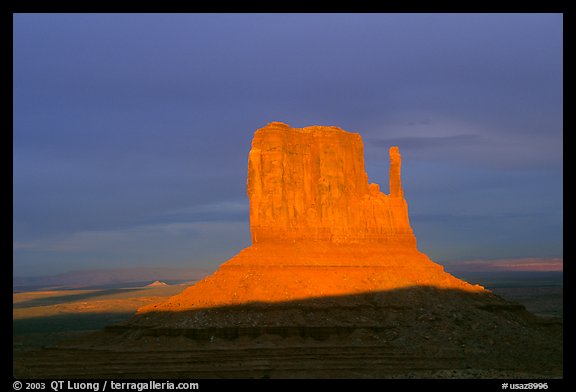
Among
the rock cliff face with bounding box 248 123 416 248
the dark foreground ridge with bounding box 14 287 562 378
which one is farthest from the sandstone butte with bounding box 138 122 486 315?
the dark foreground ridge with bounding box 14 287 562 378

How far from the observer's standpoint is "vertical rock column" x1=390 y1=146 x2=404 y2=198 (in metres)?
119

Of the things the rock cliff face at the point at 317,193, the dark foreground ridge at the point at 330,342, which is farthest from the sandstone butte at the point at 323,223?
the dark foreground ridge at the point at 330,342

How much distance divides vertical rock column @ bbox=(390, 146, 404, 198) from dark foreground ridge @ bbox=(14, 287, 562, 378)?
1693 centimetres

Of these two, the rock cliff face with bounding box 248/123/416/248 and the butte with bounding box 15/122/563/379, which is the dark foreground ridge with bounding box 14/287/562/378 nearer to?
the butte with bounding box 15/122/563/379

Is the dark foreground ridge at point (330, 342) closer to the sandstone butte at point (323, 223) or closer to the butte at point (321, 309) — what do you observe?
the butte at point (321, 309)

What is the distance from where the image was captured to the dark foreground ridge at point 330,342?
8769 cm

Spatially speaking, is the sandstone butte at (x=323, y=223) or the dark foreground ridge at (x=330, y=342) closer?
the dark foreground ridge at (x=330, y=342)

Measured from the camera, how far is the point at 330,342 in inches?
3755

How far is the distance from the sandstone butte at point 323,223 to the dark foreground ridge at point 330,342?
4.17 metres

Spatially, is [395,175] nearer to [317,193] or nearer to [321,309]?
[317,193]

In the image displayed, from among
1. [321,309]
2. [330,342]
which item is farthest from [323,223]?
[330,342]

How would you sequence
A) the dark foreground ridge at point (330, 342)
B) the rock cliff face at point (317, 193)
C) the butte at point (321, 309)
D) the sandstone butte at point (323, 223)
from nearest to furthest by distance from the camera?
the dark foreground ridge at point (330, 342), the butte at point (321, 309), the sandstone butte at point (323, 223), the rock cliff face at point (317, 193)
